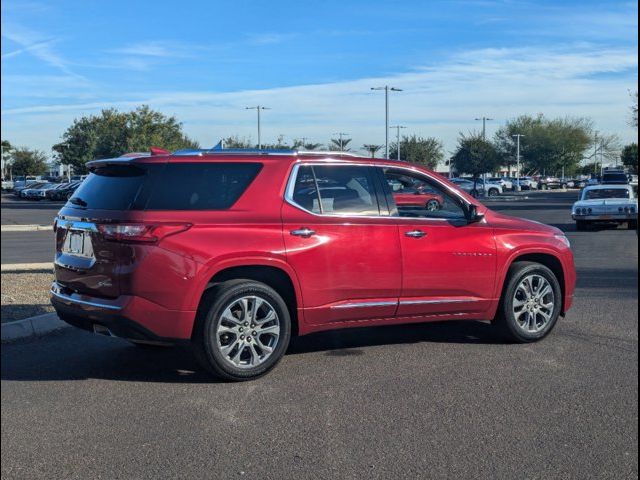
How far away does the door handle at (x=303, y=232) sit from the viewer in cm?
607

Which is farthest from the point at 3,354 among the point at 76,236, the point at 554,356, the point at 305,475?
the point at 554,356

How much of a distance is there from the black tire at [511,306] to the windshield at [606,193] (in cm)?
1647

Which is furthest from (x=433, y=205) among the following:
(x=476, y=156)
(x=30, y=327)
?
(x=476, y=156)

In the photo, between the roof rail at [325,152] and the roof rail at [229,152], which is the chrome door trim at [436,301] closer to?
the roof rail at [325,152]

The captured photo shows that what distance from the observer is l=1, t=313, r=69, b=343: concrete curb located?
716 cm

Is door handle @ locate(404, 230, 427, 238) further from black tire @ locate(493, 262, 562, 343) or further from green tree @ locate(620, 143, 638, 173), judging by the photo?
green tree @ locate(620, 143, 638, 173)

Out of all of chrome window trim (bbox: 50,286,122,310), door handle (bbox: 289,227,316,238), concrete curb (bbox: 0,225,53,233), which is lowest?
concrete curb (bbox: 0,225,53,233)

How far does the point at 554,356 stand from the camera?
666 centimetres

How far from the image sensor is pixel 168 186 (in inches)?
231

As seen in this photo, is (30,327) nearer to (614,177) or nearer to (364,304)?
(364,304)

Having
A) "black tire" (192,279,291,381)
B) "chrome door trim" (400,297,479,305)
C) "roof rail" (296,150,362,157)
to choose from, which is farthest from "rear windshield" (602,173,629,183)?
"black tire" (192,279,291,381)

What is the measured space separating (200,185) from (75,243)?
3.66ft

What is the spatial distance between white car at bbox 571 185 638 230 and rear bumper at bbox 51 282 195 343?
1844cm

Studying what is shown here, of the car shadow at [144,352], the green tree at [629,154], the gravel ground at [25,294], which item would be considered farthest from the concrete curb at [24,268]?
the green tree at [629,154]
